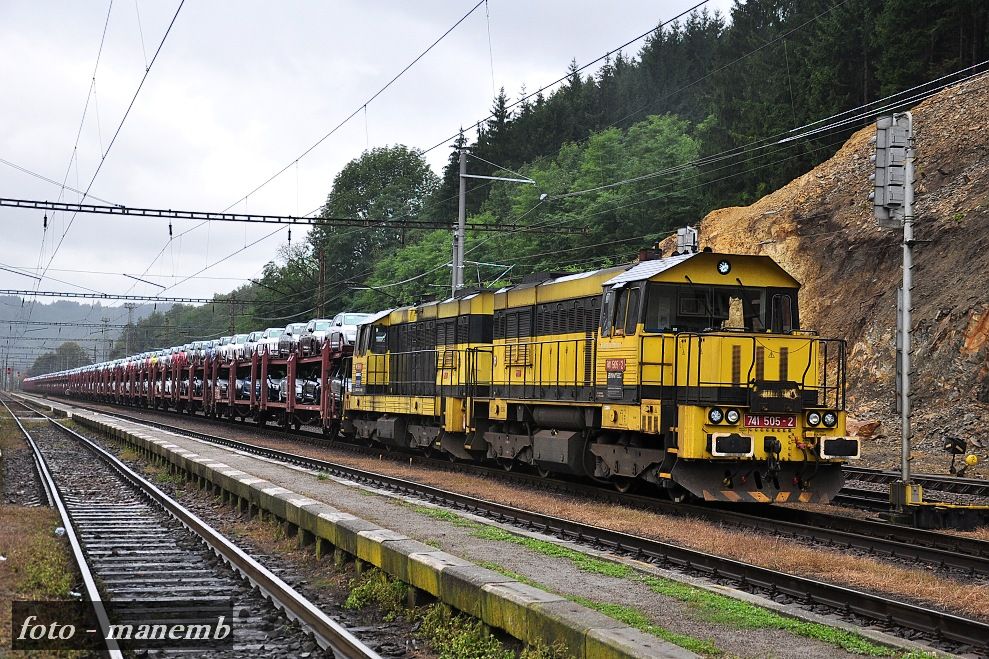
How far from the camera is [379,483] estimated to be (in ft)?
60.8

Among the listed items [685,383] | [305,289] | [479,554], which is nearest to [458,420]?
[685,383]

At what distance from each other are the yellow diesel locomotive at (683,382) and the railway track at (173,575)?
244 inches

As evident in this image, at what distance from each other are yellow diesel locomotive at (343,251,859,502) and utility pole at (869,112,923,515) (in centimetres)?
82

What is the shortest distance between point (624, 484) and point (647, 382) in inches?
104

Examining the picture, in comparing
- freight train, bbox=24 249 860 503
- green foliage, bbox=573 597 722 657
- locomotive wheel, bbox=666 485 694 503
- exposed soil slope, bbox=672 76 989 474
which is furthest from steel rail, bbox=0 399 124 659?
exposed soil slope, bbox=672 76 989 474

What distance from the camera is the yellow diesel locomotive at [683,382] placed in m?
13.8

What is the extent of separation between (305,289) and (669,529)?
267ft

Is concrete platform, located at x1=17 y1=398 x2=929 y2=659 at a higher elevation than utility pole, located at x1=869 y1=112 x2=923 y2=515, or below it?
below

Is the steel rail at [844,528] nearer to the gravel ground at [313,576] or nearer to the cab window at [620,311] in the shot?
the cab window at [620,311]

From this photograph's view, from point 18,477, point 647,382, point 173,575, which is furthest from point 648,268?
point 18,477

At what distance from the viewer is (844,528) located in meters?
13.2

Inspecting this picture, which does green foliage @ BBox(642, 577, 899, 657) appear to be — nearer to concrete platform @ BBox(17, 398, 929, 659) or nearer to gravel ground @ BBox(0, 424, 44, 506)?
concrete platform @ BBox(17, 398, 929, 659)

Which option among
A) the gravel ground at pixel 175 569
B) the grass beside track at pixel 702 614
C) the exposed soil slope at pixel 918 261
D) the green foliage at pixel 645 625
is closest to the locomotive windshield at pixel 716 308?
the grass beside track at pixel 702 614

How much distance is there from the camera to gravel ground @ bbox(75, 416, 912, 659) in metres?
6.66
